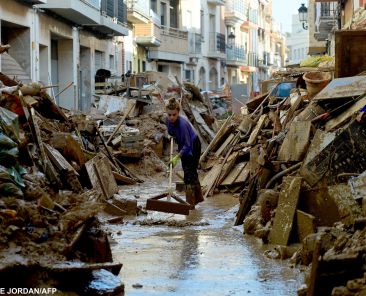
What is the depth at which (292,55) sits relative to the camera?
108 m

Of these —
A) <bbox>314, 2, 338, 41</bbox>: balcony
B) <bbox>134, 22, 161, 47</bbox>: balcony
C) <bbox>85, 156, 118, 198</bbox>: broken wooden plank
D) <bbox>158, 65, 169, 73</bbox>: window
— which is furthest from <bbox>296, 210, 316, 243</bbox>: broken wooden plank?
<bbox>158, 65, 169, 73</bbox>: window

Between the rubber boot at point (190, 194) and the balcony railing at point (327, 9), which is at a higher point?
the balcony railing at point (327, 9)

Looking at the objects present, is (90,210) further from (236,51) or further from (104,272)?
(236,51)

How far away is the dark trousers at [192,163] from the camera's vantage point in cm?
1132

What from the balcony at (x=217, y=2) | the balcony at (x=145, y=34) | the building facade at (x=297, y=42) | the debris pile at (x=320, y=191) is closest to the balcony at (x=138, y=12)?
the balcony at (x=145, y=34)

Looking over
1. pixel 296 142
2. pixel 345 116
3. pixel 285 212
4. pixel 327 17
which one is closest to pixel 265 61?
pixel 327 17

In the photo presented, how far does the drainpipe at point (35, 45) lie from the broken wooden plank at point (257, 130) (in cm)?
865

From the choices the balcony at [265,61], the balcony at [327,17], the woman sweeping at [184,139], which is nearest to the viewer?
the woman sweeping at [184,139]

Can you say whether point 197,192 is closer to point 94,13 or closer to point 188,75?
point 94,13

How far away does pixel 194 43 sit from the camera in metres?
52.0

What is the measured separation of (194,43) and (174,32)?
4818 mm

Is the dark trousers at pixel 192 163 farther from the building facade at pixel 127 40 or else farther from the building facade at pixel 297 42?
the building facade at pixel 297 42

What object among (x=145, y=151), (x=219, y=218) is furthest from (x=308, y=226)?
(x=145, y=151)

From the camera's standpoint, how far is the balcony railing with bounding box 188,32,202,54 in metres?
51.2
